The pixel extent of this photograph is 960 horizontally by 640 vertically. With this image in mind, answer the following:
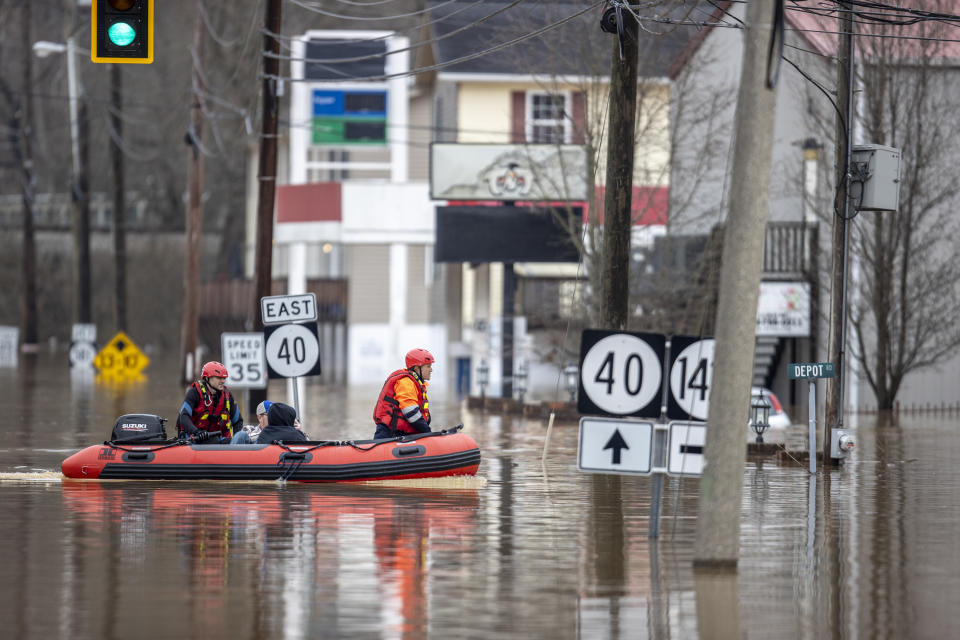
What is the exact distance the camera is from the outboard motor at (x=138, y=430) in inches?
766

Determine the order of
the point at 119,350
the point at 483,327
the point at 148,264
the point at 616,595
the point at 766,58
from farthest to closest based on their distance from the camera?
the point at 148,264, the point at 119,350, the point at 483,327, the point at 766,58, the point at 616,595

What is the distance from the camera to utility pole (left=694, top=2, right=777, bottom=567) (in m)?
12.6

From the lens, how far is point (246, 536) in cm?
1444

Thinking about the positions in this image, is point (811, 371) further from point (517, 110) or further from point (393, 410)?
point (517, 110)

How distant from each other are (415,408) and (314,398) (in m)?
21.5

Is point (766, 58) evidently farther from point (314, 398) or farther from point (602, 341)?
point (314, 398)

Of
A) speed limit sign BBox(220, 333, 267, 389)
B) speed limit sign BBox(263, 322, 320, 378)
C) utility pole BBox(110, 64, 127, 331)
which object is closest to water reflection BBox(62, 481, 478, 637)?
speed limit sign BBox(263, 322, 320, 378)

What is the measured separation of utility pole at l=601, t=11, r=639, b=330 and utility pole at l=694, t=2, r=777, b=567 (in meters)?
8.15

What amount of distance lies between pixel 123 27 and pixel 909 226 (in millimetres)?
22701

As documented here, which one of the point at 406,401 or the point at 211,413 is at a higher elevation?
the point at 406,401

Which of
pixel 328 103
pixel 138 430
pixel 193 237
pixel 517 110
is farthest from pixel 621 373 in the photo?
pixel 328 103

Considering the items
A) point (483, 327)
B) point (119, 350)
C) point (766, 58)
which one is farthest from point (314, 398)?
point (766, 58)

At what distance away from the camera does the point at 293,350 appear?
22219mm

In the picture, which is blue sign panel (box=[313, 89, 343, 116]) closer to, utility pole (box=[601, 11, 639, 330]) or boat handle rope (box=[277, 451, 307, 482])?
utility pole (box=[601, 11, 639, 330])
